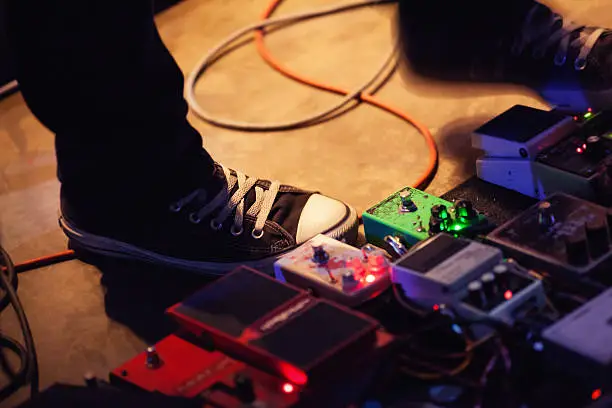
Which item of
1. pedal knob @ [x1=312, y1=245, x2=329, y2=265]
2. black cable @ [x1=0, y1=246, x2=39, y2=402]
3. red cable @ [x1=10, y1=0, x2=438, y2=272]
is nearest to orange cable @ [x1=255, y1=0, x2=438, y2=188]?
red cable @ [x1=10, y1=0, x2=438, y2=272]

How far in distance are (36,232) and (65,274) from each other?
211 millimetres

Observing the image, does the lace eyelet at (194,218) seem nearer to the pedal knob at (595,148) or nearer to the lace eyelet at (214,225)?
the lace eyelet at (214,225)

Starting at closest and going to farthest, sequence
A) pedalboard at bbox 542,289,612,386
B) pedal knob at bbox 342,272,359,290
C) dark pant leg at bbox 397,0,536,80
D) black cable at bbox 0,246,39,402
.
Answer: pedalboard at bbox 542,289,612,386, pedal knob at bbox 342,272,359,290, black cable at bbox 0,246,39,402, dark pant leg at bbox 397,0,536,80

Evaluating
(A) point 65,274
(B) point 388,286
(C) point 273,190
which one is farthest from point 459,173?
(A) point 65,274

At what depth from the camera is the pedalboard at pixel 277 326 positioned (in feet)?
4.38

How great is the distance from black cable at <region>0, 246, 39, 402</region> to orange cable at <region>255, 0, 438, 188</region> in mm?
854

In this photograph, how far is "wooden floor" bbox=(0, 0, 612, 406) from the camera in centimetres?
177

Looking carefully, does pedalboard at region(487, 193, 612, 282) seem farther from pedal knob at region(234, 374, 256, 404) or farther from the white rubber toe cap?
pedal knob at region(234, 374, 256, 404)

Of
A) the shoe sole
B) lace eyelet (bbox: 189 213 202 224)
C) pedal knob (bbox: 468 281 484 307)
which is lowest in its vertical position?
the shoe sole

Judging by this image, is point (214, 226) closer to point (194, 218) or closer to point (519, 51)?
point (194, 218)

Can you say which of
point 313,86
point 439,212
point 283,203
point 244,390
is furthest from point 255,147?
point 244,390

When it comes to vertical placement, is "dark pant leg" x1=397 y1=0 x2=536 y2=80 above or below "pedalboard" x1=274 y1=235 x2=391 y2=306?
above

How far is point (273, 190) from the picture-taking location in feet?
6.09

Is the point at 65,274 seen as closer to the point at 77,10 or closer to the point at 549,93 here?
the point at 77,10
